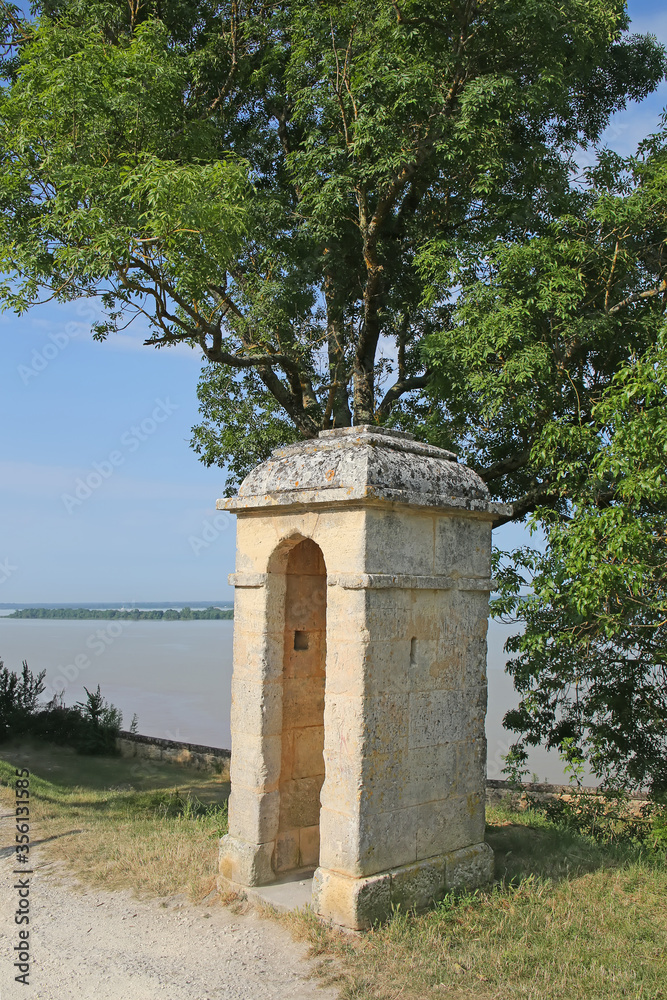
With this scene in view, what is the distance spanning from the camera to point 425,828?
212 inches

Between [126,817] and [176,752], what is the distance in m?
3.95

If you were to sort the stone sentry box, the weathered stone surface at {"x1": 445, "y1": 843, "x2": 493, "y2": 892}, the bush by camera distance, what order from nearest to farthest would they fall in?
the stone sentry box < the weathered stone surface at {"x1": 445, "y1": 843, "x2": 493, "y2": 892} < the bush

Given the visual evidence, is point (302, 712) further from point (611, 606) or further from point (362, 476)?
point (611, 606)

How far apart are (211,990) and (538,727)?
5196 mm

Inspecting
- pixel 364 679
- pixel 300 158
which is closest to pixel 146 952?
pixel 364 679

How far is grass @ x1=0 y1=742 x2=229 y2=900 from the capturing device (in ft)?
20.0

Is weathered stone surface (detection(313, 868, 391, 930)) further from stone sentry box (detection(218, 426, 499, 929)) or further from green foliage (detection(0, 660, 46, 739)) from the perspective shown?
green foliage (detection(0, 660, 46, 739))

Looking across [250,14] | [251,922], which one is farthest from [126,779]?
[250,14]

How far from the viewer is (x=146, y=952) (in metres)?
4.84

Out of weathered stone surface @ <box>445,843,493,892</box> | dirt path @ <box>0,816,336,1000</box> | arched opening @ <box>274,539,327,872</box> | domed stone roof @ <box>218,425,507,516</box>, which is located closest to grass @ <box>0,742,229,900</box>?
dirt path @ <box>0,816,336,1000</box>

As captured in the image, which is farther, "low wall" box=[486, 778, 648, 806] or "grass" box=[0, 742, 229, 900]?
"low wall" box=[486, 778, 648, 806]

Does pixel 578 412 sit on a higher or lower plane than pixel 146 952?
higher

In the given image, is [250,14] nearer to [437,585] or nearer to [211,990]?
[437,585]

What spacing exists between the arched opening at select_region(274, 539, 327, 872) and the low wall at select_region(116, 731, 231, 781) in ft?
16.0
